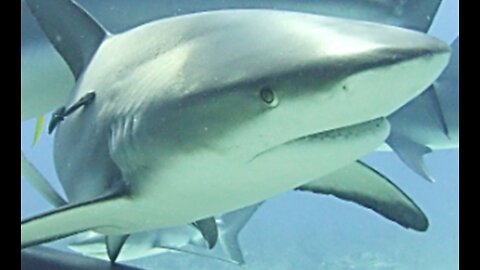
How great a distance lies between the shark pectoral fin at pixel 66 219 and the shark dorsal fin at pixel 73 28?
797 millimetres

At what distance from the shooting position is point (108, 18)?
409 centimetres

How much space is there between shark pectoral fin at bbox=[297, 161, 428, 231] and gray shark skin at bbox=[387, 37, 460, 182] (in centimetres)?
240

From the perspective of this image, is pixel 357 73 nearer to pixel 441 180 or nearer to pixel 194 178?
pixel 194 178

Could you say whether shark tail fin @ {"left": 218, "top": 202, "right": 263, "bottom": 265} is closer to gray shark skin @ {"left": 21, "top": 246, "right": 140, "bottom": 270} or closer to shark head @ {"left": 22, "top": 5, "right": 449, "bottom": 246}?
gray shark skin @ {"left": 21, "top": 246, "right": 140, "bottom": 270}

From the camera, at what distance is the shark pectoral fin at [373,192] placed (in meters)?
2.55

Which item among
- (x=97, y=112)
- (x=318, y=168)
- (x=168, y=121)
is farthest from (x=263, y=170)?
(x=97, y=112)

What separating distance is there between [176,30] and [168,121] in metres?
0.45

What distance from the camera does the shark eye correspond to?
1.70 m

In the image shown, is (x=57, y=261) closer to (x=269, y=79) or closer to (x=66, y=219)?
(x=66, y=219)

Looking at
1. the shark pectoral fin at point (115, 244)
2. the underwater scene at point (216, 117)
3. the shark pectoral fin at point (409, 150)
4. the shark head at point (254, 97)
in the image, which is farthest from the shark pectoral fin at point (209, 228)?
the shark pectoral fin at point (409, 150)

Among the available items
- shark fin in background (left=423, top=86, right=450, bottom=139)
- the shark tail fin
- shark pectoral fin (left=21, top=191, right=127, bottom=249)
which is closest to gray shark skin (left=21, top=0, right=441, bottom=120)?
shark fin in background (left=423, top=86, right=450, bottom=139)

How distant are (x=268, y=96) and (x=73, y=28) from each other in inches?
59.8

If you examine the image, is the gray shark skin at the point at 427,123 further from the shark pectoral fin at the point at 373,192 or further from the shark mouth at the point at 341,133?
the shark mouth at the point at 341,133
